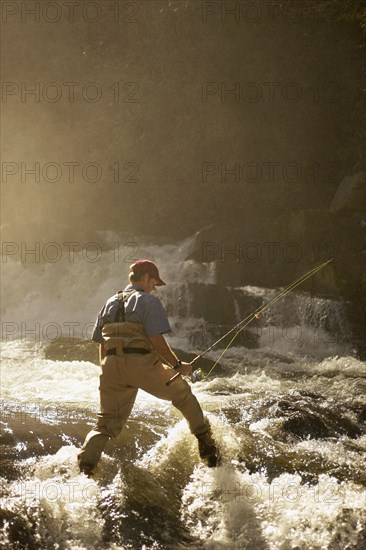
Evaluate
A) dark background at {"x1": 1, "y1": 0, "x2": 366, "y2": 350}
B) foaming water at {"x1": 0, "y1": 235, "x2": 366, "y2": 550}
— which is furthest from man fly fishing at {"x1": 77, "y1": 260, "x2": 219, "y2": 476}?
dark background at {"x1": 1, "y1": 0, "x2": 366, "y2": 350}

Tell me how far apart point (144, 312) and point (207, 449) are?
55.1 inches

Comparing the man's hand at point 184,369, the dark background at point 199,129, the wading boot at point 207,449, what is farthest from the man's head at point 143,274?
the dark background at point 199,129

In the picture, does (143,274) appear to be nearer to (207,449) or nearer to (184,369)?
(184,369)

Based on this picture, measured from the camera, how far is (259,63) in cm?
1919

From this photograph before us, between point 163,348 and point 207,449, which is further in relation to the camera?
point 207,449

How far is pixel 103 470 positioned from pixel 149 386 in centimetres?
81

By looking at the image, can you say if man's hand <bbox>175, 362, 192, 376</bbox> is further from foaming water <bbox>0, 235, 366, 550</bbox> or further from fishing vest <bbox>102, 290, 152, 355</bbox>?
foaming water <bbox>0, 235, 366, 550</bbox>

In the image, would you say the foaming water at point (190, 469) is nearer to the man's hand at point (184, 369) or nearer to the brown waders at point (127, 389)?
the brown waders at point (127, 389)

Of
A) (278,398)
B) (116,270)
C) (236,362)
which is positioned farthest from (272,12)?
(278,398)

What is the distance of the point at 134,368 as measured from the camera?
4.62 meters

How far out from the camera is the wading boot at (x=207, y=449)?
483cm

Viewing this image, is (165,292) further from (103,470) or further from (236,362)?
(103,470)

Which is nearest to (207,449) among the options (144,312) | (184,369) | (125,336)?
(184,369)

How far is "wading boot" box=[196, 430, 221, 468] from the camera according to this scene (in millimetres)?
4832
